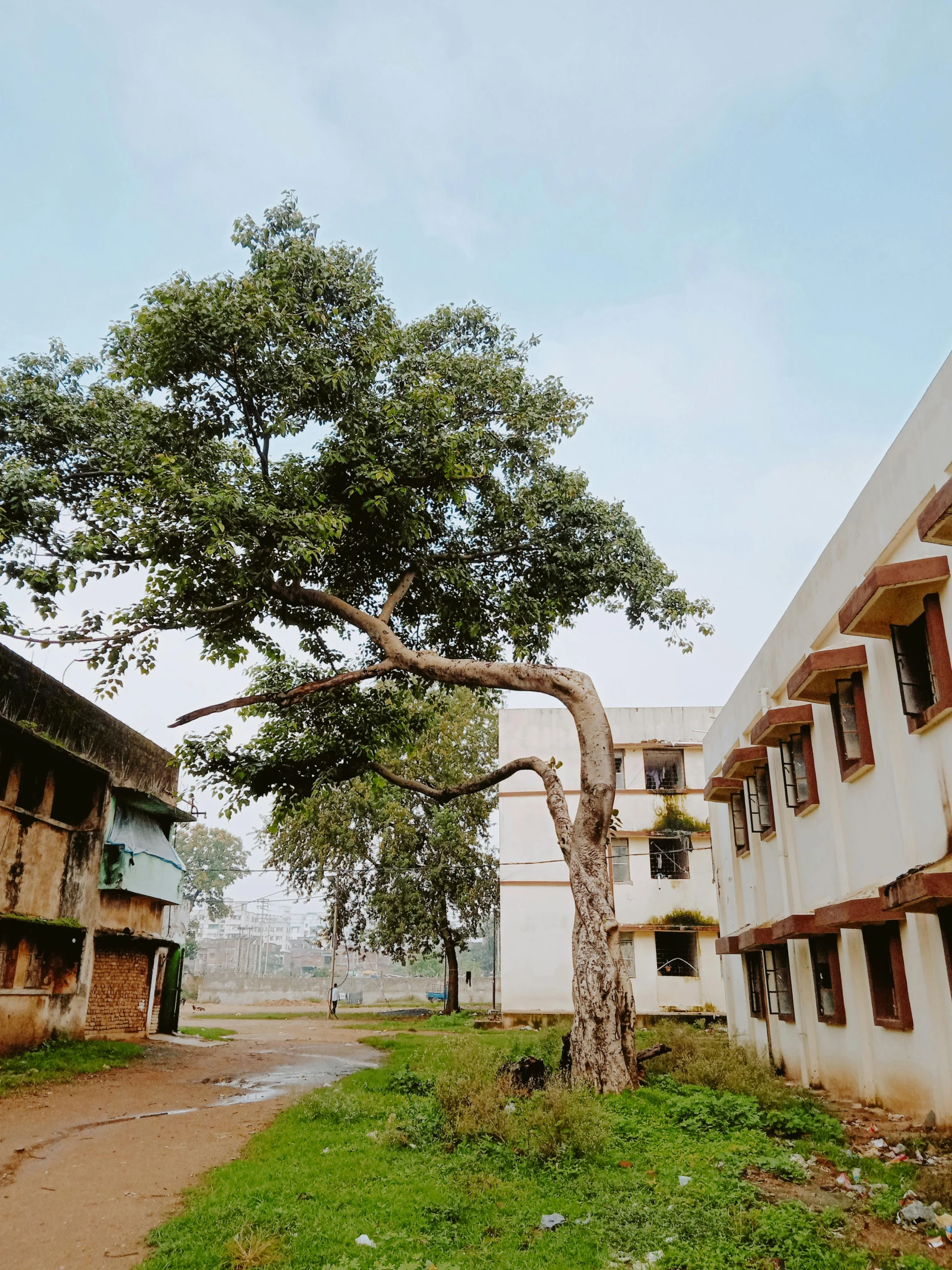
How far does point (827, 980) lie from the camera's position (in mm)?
11508

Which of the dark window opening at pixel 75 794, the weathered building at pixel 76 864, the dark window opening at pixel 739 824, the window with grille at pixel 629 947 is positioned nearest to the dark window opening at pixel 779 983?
the dark window opening at pixel 739 824

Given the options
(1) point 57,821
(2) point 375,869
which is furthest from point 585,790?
(2) point 375,869

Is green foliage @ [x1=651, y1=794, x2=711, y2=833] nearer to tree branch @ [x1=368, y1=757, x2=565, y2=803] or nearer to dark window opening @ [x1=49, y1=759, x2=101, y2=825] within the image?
tree branch @ [x1=368, y1=757, x2=565, y2=803]

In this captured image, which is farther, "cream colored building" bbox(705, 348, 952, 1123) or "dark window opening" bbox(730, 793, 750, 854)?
"dark window opening" bbox(730, 793, 750, 854)

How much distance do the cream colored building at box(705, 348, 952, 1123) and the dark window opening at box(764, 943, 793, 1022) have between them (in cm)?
3

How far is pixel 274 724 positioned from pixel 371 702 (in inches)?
58.4

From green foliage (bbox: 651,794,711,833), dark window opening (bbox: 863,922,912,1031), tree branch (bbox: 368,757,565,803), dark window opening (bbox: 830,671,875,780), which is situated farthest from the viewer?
green foliage (bbox: 651,794,711,833)

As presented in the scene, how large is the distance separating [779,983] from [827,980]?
5.95 ft

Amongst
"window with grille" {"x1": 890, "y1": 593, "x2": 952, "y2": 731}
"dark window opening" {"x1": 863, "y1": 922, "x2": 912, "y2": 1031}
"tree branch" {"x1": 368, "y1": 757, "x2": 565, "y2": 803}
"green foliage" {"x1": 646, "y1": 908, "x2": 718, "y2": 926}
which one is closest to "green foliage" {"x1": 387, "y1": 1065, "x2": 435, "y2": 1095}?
"tree branch" {"x1": 368, "y1": 757, "x2": 565, "y2": 803}

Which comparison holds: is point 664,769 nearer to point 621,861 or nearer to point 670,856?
point 670,856

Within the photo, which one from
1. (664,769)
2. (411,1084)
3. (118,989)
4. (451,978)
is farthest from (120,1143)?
(451,978)

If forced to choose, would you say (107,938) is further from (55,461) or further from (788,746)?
(788,746)

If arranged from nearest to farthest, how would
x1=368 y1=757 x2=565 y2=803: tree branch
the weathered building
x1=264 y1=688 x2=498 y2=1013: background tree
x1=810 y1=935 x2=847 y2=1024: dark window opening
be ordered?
x1=810 y1=935 x2=847 y2=1024: dark window opening, x1=368 y1=757 x2=565 y2=803: tree branch, the weathered building, x1=264 y1=688 x2=498 y2=1013: background tree

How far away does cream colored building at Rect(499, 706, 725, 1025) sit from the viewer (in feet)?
86.0
